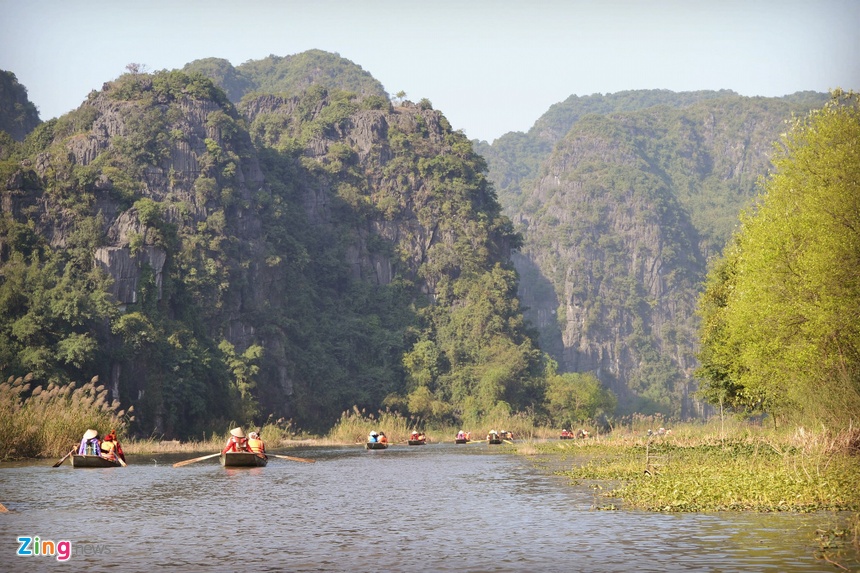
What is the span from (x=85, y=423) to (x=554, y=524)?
3186cm

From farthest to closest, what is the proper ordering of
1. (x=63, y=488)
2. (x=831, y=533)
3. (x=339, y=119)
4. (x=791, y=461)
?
(x=339, y=119) < (x=63, y=488) < (x=791, y=461) < (x=831, y=533)

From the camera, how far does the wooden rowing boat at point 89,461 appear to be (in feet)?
138

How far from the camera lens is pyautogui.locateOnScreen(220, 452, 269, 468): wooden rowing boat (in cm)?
4412

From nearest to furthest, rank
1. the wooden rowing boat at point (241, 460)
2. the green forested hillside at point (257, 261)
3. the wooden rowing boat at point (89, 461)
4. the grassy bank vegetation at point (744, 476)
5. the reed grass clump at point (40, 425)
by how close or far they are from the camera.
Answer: the grassy bank vegetation at point (744, 476), the wooden rowing boat at point (89, 461), the wooden rowing boat at point (241, 460), the reed grass clump at point (40, 425), the green forested hillside at point (257, 261)

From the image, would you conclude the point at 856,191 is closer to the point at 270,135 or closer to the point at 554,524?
the point at 554,524

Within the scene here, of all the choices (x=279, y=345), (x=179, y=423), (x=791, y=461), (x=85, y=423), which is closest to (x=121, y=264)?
(x=179, y=423)

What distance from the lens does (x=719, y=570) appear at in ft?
57.9

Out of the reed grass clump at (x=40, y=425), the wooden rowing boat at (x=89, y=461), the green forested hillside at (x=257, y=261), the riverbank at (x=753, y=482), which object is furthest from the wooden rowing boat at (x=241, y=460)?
the green forested hillside at (x=257, y=261)

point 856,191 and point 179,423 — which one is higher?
point 856,191

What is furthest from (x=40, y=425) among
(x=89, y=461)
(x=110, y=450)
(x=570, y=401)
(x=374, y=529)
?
(x=570, y=401)

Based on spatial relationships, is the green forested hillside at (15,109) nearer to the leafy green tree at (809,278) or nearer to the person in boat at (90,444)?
the person in boat at (90,444)

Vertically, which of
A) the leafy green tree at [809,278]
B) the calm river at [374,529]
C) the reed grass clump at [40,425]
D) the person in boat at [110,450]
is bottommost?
the calm river at [374,529]

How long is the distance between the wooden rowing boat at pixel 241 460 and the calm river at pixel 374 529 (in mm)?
5780

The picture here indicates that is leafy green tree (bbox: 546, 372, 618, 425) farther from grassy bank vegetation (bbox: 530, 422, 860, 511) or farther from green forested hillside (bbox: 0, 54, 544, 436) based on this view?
grassy bank vegetation (bbox: 530, 422, 860, 511)
